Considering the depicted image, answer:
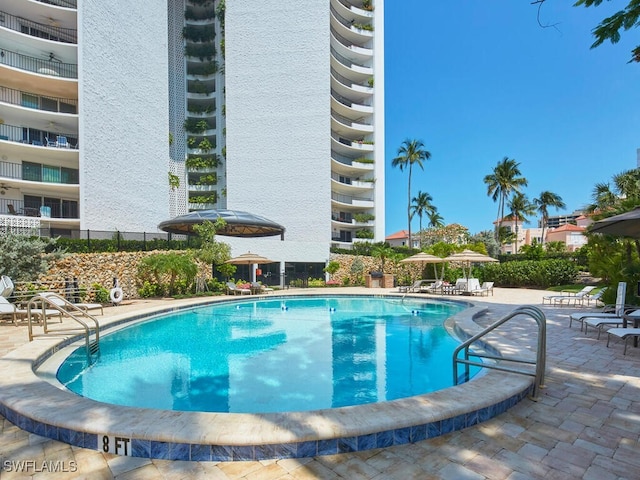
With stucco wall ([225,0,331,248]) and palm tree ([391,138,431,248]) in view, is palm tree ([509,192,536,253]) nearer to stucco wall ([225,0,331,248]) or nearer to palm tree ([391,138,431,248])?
palm tree ([391,138,431,248])

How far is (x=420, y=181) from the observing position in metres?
41.6

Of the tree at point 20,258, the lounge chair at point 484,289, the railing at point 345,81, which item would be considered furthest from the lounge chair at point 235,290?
the railing at point 345,81

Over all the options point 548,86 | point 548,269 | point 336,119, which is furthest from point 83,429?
point 336,119

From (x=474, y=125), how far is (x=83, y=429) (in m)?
33.6

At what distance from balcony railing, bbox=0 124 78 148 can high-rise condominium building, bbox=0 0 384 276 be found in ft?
0.32

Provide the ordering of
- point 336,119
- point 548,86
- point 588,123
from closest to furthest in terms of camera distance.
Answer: point 548,86, point 588,123, point 336,119

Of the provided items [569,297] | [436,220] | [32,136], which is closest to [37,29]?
[32,136]

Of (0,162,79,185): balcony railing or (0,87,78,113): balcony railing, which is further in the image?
(0,87,78,113): balcony railing

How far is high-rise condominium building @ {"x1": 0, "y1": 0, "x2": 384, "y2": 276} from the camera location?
2125cm

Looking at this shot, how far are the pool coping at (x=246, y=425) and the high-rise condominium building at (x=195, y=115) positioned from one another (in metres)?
20.4

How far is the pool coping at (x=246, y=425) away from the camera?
272 centimetres

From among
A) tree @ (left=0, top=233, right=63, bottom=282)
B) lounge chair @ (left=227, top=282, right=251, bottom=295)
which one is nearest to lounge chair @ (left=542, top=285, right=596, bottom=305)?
lounge chair @ (left=227, top=282, right=251, bottom=295)

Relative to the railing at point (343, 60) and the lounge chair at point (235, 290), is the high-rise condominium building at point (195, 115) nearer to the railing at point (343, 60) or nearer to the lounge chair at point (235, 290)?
the railing at point (343, 60)

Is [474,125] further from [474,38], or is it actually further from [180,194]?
[180,194]
